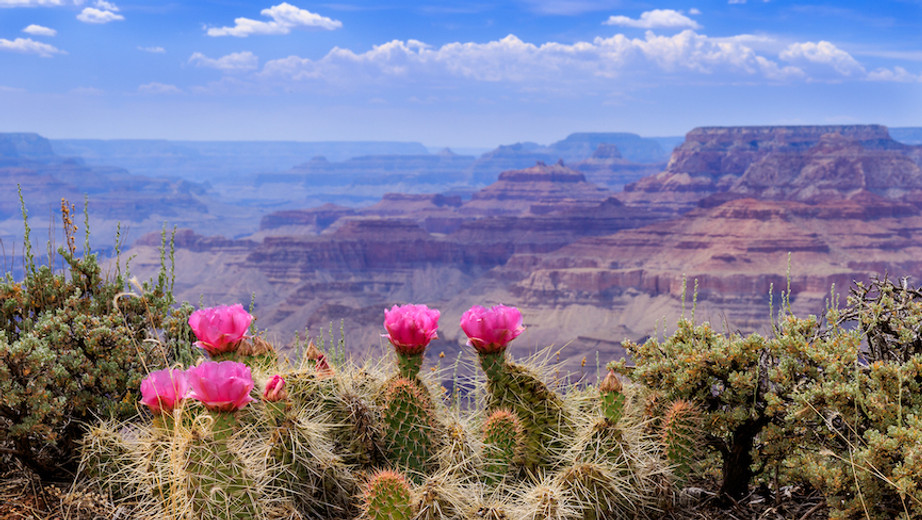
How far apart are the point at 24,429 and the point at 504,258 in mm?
161370

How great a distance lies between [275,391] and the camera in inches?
115

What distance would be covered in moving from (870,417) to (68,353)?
3.95 meters

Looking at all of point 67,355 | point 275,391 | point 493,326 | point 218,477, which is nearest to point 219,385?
point 218,477

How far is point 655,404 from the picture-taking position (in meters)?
3.65

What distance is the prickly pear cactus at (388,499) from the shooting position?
2.53 meters

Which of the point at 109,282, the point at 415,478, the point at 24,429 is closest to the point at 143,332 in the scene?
the point at 109,282

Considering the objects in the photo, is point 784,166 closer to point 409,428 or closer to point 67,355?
point 409,428

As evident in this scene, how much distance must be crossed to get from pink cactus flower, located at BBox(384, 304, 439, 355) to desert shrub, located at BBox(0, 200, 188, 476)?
107cm

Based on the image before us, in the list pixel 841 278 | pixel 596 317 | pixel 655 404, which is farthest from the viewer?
pixel 596 317

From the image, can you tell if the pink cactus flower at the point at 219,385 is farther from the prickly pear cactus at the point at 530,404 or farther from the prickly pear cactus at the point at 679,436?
the prickly pear cactus at the point at 679,436

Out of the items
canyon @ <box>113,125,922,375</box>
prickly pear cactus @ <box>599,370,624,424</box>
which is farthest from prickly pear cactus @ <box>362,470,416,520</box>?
canyon @ <box>113,125,922,375</box>

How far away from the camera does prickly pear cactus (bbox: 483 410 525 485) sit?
3129 millimetres

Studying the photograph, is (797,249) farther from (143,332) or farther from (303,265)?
(143,332)

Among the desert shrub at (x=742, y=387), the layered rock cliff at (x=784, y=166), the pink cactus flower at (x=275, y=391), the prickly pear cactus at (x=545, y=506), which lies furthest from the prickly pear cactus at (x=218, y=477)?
the layered rock cliff at (x=784, y=166)
